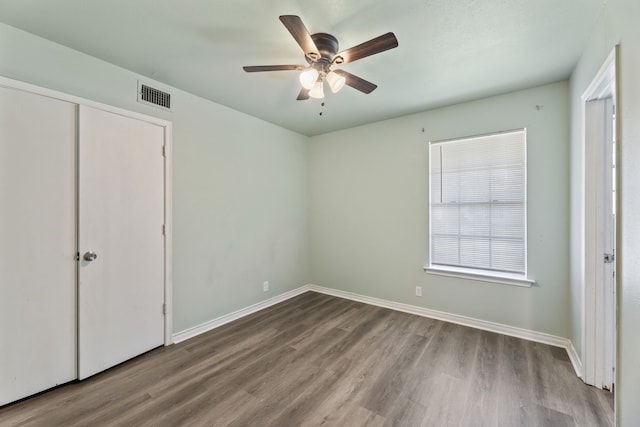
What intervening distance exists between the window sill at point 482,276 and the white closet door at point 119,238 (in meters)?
3.15

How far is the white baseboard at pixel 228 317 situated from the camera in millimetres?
2770

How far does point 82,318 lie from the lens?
2.09 meters

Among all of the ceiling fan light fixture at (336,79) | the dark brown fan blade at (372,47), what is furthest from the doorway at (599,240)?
the ceiling fan light fixture at (336,79)

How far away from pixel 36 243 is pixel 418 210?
3709mm

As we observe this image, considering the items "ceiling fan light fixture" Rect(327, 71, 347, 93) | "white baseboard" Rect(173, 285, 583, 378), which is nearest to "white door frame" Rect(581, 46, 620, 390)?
"white baseboard" Rect(173, 285, 583, 378)

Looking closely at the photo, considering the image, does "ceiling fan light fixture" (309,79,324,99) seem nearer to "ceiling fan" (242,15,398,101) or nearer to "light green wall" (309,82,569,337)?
"ceiling fan" (242,15,398,101)

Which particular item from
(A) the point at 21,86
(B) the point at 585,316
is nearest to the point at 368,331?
(B) the point at 585,316

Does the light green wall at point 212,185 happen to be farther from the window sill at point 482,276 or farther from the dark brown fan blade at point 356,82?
the window sill at point 482,276

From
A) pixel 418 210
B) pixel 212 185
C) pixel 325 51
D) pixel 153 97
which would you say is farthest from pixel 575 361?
pixel 153 97

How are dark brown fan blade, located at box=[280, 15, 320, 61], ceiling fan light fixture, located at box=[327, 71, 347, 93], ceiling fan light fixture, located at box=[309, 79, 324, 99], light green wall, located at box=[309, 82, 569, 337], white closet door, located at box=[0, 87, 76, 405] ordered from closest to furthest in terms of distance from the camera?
dark brown fan blade, located at box=[280, 15, 320, 61], white closet door, located at box=[0, 87, 76, 405], ceiling fan light fixture, located at box=[327, 71, 347, 93], ceiling fan light fixture, located at box=[309, 79, 324, 99], light green wall, located at box=[309, 82, 569, 337]

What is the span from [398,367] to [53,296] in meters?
2.82

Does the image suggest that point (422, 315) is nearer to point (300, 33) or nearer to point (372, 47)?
point (372, 47)

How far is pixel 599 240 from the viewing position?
1.93 metres

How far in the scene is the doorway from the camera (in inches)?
75.4
